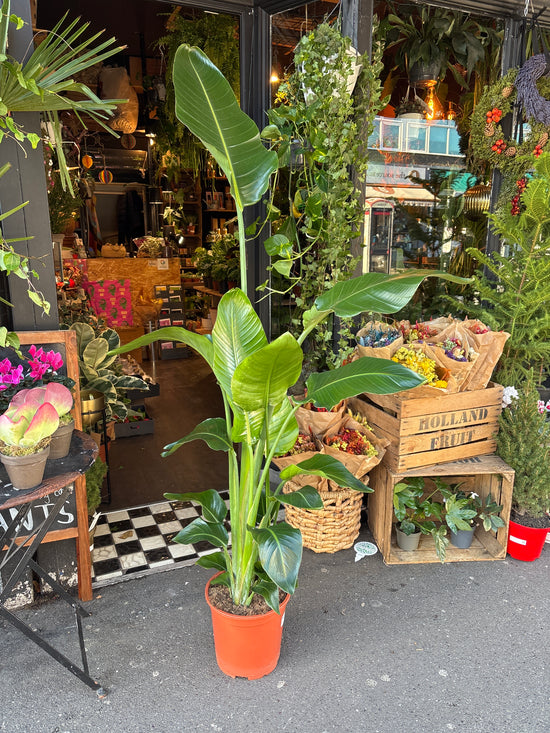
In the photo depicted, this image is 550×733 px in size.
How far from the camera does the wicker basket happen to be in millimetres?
2977

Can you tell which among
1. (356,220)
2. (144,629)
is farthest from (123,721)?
(356,220)

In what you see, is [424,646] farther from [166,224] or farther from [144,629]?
[166,224]

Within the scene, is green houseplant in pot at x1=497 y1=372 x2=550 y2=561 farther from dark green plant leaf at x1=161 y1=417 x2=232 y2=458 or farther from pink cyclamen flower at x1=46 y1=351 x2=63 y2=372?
pink cyclamen flower at x1=46 y1=351 x2=63 y2=372

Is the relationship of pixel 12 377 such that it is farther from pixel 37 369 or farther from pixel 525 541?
pixel 525 541

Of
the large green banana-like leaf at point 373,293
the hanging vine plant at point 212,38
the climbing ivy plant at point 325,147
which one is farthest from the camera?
the hanging vine plant at point 212,38

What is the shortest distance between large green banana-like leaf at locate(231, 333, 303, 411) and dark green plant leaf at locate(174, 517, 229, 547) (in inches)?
26.9

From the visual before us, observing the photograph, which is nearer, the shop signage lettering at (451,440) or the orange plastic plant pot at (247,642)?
the orange plastic plant pot at (247,642)

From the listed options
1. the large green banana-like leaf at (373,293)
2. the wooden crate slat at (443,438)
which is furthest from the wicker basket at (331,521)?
the large green banana-like leaf at (373,293)

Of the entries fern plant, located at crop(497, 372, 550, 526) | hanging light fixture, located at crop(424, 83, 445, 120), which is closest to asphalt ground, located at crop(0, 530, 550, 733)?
fern plant, located at crop(497, 372, 550, 526)

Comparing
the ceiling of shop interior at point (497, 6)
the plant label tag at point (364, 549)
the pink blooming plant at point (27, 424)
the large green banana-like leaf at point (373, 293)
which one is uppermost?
the ceiling of shop interior at point (497, 6)

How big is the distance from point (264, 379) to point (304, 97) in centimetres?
190

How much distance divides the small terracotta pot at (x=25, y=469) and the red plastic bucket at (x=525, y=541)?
247cm

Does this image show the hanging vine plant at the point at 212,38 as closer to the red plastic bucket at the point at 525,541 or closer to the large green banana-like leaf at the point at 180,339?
the large green banana-like leaf at the point at 180,339

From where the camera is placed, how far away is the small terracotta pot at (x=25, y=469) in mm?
1854
